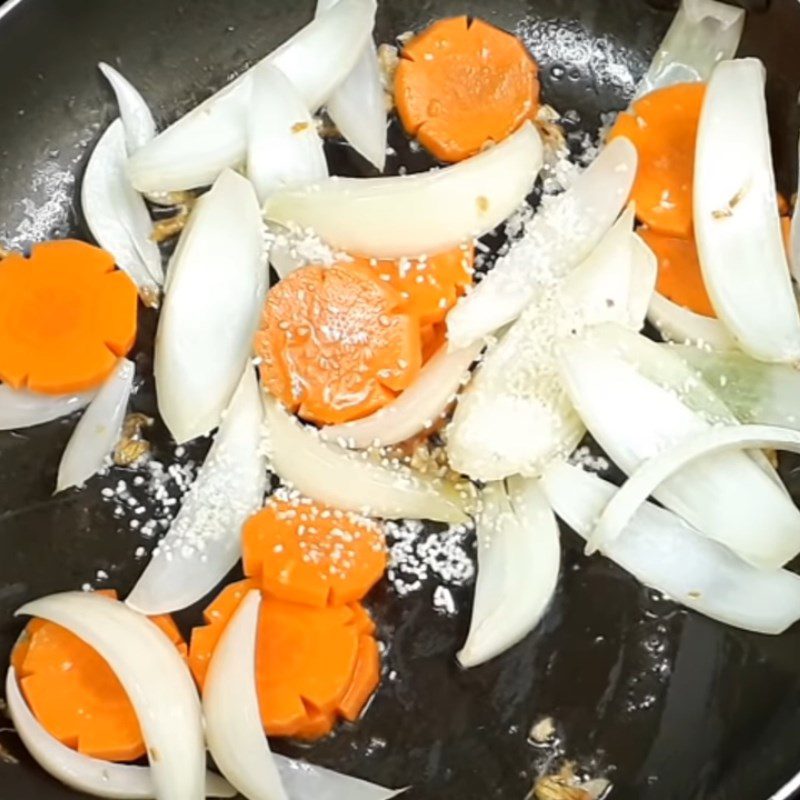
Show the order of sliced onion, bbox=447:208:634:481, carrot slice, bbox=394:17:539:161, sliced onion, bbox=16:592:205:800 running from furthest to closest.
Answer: carrot slice, bbox=394:17:539:161, sliced onion, bbox=447:208:634:481, sliced onion, bbox=16:592:205:800

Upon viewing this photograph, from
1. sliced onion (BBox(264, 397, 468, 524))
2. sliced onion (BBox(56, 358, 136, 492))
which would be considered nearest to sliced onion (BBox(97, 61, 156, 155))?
sliced onion (BBox(56, 358, 136, 492))

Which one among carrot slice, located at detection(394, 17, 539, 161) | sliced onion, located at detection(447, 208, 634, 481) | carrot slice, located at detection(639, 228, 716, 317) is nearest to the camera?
sliced onion, located at detection(447, 208, 634, 481)

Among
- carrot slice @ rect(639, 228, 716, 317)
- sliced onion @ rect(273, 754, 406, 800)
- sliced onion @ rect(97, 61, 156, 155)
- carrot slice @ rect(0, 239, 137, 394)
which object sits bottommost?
sliced onion @ rect(273, 754, 406, 800)

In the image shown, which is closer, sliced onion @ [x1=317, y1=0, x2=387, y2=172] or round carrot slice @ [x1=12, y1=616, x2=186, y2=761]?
round carrot slice @ [x1=12, y1=616, x2=186, y2=761]

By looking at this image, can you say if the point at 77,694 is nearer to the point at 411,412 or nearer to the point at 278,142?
the point at 411,412

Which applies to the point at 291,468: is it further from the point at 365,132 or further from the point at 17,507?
the point at 365,132

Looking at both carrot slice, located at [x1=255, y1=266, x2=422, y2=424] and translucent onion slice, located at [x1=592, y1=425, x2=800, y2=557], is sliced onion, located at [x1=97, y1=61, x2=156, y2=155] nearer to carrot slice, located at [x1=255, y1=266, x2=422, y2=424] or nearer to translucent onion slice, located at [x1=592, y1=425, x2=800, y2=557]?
carrot slice, located at [x1=255, y1=266, x2=422, y2=424]

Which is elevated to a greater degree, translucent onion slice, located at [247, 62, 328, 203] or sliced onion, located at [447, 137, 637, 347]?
translucent onion slice, located at [247, 62, 328, 203]
